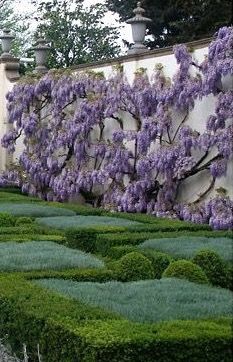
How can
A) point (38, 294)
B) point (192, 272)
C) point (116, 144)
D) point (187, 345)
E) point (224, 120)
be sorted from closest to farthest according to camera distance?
point (187, 345) → point (38, 294) → point (192, 272) → point (224, 120) → point (116, 144)

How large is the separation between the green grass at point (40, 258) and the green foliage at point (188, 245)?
707 millimetres

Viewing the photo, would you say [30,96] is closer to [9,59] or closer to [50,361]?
[9,59]

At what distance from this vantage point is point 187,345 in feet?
14.7

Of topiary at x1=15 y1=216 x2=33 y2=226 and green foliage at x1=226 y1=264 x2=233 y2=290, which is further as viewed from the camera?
topiary at x1=15 y1=216 x2=33 y2=226

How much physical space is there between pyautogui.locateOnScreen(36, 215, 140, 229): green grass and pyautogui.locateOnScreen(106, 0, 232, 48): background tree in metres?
7.70

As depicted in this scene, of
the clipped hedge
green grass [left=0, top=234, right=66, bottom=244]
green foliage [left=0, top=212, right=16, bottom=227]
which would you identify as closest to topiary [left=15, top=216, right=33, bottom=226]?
green foliage [left=0, top=212, right=16, bottom=227]

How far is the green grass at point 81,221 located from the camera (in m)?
10.1

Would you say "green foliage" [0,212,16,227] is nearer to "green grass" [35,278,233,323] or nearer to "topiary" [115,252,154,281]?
"topiary" [115,252,154,281]

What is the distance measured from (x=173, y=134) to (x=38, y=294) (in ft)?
23.3

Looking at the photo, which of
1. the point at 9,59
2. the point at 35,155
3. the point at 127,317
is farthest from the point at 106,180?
the point at 127,317

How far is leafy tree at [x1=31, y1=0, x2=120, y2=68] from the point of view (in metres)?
23.8

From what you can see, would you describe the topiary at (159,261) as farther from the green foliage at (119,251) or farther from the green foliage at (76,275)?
the green foliage at (76,275)

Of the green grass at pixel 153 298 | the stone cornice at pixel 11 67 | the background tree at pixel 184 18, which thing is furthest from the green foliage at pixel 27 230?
the stone cornice at pixel 11 67

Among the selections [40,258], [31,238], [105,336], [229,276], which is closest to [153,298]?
[105,336]
